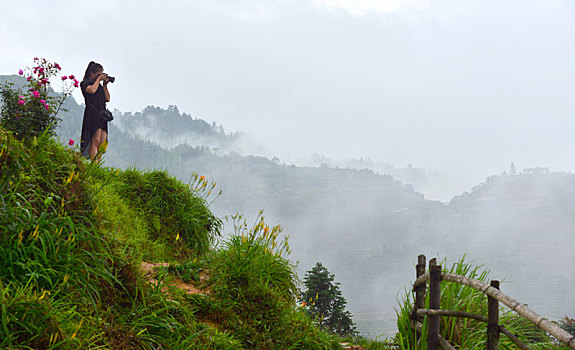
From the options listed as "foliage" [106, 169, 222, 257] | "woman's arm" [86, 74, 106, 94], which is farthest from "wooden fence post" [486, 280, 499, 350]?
"woman's arm" [86, 74, 106, 94]

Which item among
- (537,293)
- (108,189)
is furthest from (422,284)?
(537,293)

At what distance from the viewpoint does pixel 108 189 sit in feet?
24.9

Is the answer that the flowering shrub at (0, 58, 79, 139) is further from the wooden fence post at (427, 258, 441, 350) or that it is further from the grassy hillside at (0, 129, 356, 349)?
the wooden fence post at (427, 258, 441, 350)

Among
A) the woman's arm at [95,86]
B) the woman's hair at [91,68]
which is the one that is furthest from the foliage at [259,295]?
the woman's hair at [91,68]

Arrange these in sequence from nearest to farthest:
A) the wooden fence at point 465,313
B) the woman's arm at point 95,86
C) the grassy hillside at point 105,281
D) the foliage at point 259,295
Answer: the wooden fence at point 465,313 < the grassy hillside at point 105,281 < the foliage at point 259,295 < the woman's arm at point 95,86

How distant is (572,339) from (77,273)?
378cm

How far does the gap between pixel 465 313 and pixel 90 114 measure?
801 cm

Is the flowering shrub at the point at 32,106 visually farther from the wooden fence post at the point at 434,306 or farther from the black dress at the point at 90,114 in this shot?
the wooden fence post at the point at 434,306

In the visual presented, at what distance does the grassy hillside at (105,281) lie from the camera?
3426 millimetres

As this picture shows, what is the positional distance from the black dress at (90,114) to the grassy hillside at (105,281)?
2.76m

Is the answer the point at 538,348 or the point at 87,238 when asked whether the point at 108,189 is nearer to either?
the point at 87,238

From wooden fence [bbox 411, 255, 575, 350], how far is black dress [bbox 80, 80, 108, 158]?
6983 mm

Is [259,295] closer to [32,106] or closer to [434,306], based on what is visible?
[434,306]

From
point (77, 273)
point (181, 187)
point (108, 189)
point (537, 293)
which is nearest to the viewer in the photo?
point (77, 273)
